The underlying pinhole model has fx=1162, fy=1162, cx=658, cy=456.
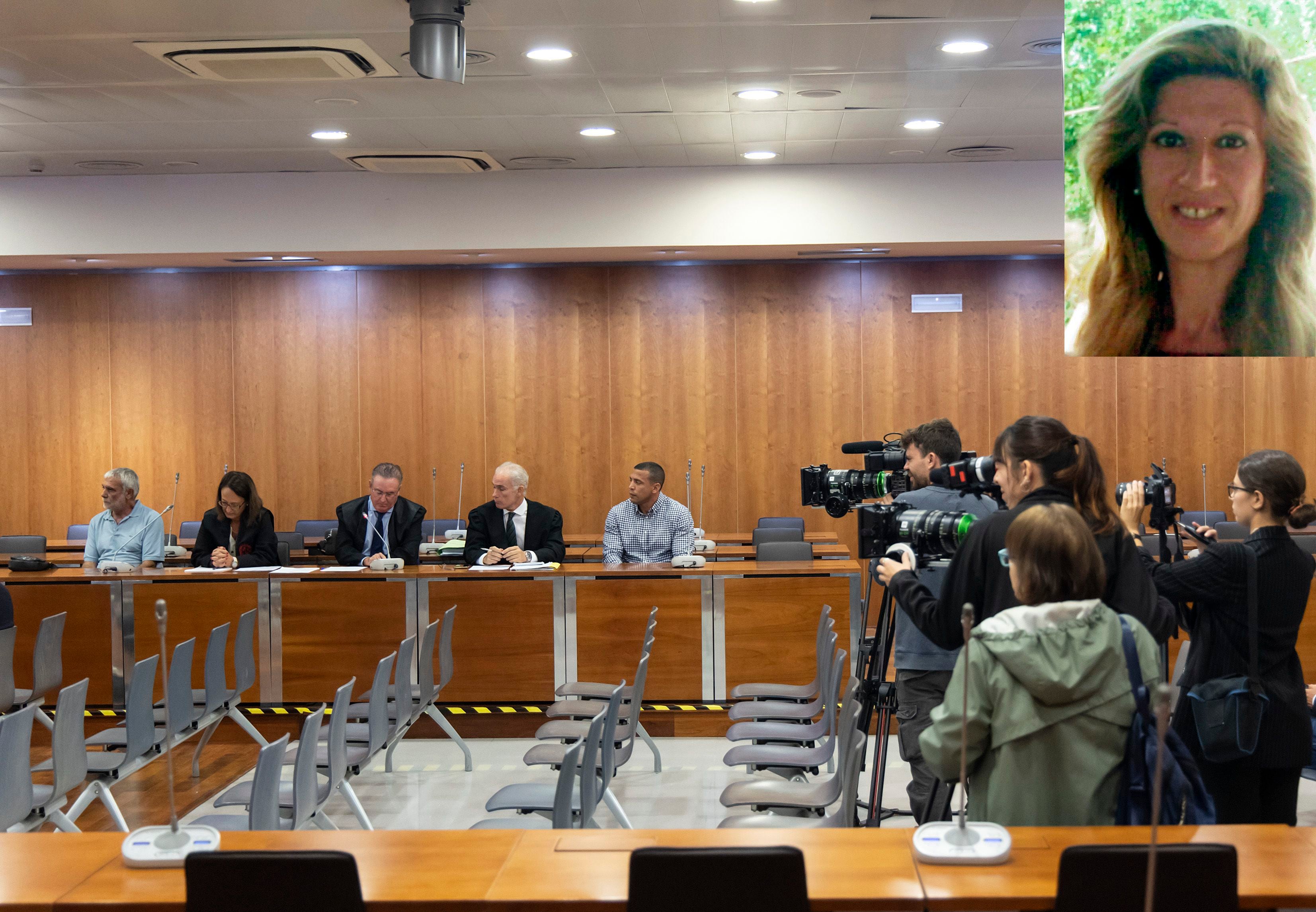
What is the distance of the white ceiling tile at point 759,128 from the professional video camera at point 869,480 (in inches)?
121

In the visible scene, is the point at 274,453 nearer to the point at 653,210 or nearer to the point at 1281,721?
the point at 653,210

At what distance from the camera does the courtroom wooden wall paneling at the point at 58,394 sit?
1016 centimetres

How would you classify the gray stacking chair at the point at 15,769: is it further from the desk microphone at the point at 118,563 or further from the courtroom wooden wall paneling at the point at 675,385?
the courtroom wooden wall paneling at the point at 675,385

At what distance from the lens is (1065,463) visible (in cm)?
305

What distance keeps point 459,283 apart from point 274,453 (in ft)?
7.23

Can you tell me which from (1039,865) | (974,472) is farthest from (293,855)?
(974,472)

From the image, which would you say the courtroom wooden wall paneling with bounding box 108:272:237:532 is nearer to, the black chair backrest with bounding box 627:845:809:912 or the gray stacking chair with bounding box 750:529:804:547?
the gray stacking chair with bounding box 750:529:804:547

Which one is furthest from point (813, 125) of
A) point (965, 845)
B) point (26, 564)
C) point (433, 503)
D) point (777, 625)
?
point (965, 845)

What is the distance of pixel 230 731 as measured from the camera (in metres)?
6.32

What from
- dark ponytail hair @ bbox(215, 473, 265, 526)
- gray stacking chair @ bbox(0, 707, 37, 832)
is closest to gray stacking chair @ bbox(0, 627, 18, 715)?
gray stacking chair @ bbox(0, 707, 37, 832)

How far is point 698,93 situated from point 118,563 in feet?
14.3

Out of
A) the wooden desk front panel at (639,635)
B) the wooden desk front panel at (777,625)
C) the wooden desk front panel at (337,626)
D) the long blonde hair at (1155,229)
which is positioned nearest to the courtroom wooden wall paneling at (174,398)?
the wooden desk front panel at (337,626)

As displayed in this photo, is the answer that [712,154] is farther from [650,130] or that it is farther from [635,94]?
[635,94]

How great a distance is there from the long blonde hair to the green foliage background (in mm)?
26
